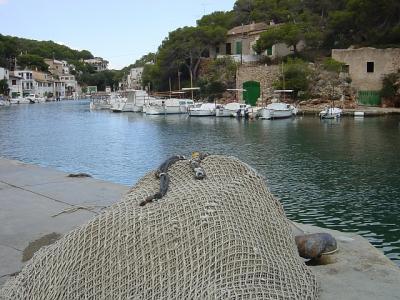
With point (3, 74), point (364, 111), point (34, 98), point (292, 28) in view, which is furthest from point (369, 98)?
point (34, 98)

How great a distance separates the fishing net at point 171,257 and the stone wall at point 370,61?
1691 inches

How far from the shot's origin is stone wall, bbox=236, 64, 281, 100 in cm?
4909

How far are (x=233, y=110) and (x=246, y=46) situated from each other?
1752cm

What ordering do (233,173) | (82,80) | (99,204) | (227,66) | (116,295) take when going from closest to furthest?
(116,295) < (233,173) < (99,204) < (227,66) < (82,80)

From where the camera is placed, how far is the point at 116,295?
9.77 ft

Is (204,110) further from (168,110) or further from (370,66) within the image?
(370,66)

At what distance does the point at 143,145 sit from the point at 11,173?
15621 millimetres

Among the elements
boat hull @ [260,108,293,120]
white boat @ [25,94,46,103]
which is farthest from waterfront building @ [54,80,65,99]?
boat hull @ [260,108,293,120]

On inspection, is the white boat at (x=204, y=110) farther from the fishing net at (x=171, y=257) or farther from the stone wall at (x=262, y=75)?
the fishing net at (x=171, y=257)

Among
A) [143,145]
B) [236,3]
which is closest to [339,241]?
[143,145]

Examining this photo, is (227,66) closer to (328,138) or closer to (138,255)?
(328,138)

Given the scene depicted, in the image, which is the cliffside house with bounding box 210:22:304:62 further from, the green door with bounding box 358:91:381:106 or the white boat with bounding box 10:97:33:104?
the white boat with bounding box 10:97:33:104

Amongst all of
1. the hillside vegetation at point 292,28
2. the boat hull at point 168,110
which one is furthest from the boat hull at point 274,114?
the boat hull at point 168,110

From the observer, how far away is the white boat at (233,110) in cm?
4241
